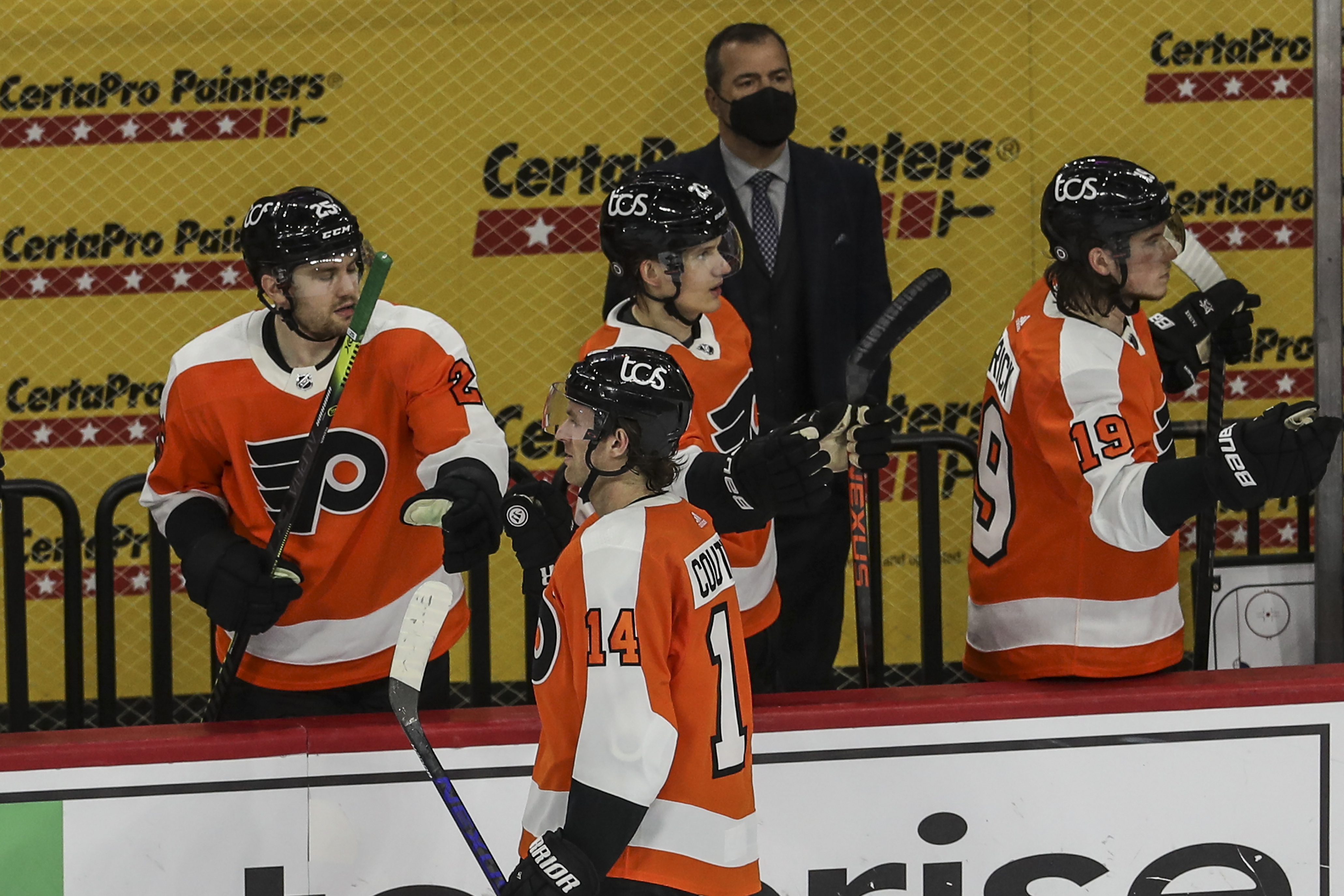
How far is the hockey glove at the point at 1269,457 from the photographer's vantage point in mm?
2391

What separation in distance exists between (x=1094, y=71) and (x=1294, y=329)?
101cm

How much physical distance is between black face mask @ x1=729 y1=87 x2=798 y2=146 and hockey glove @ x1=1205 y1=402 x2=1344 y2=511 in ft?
4.76

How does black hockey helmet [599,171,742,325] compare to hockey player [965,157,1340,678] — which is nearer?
hockey player [965,157,1340,678]

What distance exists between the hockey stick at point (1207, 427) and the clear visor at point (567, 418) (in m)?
1.54

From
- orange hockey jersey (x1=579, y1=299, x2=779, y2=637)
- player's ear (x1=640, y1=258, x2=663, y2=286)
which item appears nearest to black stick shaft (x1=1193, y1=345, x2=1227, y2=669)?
orange hockey jersey (x1=579, y1=299, x2=779, y2=637)

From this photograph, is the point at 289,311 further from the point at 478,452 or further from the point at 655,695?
the point at 655,695

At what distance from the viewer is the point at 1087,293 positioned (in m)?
2.66

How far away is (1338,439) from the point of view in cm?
297

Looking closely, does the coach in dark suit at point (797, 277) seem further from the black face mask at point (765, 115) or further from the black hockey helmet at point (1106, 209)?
the black hockey helmet at point (1106, 209)

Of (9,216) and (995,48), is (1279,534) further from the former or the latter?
(9,216)

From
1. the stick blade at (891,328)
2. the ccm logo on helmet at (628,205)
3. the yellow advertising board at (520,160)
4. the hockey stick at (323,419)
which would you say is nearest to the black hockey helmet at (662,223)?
the ccm logo on helmet at (628,205)

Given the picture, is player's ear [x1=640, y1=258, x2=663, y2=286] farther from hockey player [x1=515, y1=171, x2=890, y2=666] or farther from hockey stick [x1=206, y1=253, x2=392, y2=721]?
hockey stick [x1=206, y1=253, x2=392, y2=721]

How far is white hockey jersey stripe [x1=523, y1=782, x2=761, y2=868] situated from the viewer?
1.92 meters

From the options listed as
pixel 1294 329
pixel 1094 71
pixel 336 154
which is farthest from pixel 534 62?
pixel 1294 329
